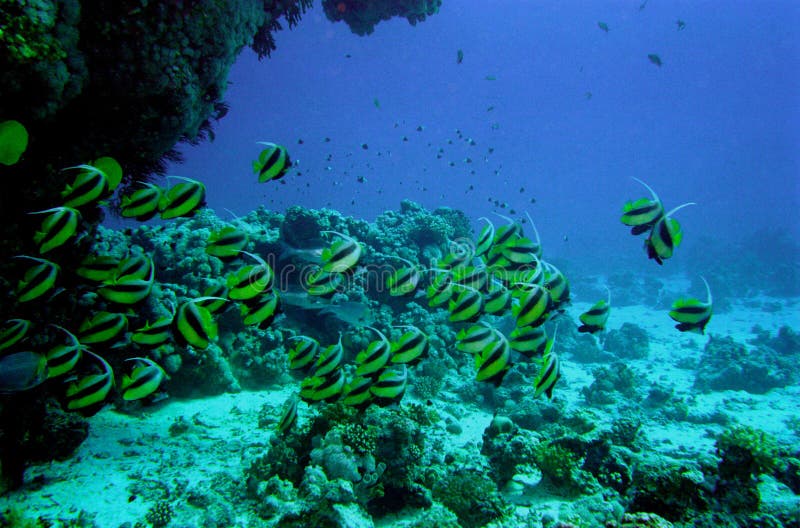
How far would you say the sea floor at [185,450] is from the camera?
14.4 ft

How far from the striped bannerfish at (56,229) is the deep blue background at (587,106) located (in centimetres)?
6356

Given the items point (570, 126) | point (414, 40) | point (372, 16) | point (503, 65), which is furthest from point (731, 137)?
point (372, 16)

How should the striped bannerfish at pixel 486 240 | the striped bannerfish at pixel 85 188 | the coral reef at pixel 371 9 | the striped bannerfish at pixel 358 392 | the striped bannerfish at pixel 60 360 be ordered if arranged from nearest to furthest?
the striped bannerfish at pixel 85 188 < the striped bannerfish at pixel 60 360 < the striped bannerfish at pixel 358 392 < the striped bannerfish at pixel 486 240 < the coral reef at pixel 371 9

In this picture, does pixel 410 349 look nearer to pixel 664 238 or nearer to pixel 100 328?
pixel 664 238

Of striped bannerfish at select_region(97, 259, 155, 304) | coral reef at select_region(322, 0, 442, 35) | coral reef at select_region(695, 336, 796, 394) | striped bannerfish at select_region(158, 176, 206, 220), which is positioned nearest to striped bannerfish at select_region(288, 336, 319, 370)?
striped bannerfish at select_region(97, 259, 155, 304)

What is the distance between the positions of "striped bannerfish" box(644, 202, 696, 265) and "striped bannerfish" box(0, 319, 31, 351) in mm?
6510

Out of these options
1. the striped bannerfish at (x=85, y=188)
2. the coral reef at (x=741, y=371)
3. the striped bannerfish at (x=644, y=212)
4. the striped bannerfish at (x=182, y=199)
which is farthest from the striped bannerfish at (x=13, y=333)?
the coral reef at (x=741, y=371)

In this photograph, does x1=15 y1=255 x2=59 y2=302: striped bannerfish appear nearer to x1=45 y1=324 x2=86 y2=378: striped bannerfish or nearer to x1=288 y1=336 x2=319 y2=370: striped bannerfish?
x1=45 y1=324 x2=86 y2=378: striped bannerfish

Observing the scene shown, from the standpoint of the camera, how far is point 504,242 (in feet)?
17.9

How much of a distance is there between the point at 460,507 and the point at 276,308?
3484mm

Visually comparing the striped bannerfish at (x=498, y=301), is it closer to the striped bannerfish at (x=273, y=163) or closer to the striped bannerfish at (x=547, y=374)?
the striped bannerfish at (x=547, y=374)

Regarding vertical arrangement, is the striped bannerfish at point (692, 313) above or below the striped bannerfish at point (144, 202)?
above

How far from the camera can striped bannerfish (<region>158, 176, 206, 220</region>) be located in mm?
3779

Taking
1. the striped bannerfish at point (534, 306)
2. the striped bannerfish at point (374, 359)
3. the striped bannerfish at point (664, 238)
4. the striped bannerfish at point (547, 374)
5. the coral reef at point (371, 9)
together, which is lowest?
the striped bannerfish at point (374, 359)
